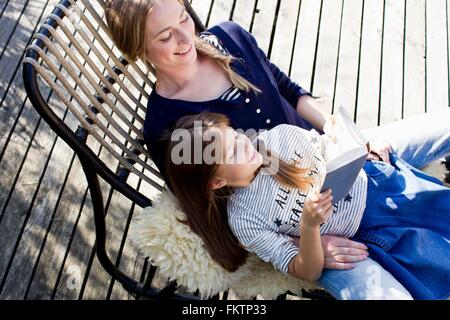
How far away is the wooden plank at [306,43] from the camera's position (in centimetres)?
248

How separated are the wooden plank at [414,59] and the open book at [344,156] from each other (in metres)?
1.16

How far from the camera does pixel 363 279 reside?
4.50 feet

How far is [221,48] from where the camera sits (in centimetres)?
167

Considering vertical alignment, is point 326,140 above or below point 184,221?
above

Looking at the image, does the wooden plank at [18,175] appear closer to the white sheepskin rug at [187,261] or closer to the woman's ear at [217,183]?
the white sheepskin rug at [187,261]

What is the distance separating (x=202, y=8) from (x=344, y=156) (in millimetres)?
1724

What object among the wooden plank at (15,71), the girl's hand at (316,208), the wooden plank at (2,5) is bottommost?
the wooden plank at (15,71)

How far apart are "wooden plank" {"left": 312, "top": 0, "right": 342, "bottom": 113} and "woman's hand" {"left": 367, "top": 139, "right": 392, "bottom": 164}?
0.69 meters

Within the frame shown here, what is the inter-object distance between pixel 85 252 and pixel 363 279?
1133 mm

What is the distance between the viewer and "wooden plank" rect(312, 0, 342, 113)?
2.45m

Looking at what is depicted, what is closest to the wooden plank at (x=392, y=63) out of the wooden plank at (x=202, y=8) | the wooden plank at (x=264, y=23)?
the wooden plank at (x=264, y=23)
